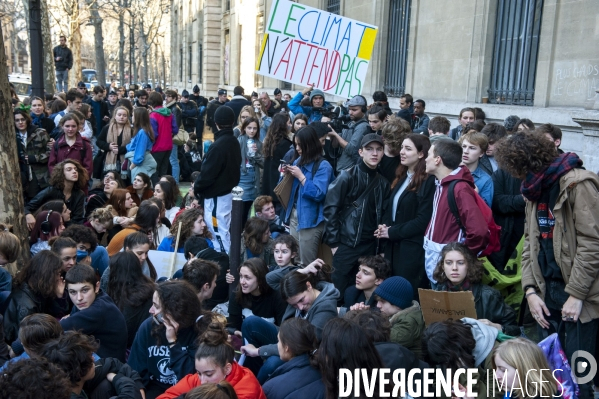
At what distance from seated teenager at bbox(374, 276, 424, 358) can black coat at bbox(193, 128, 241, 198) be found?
308cm

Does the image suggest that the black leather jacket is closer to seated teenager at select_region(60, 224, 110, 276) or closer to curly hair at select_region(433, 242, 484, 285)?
curly hair at select_region(433, 242, 484, 285)

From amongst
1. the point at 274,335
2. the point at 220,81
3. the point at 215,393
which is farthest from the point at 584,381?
the point at 220,81

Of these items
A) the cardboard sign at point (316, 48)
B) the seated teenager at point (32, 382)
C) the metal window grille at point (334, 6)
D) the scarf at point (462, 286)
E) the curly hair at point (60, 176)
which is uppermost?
the metal window grille at point (334, 6)

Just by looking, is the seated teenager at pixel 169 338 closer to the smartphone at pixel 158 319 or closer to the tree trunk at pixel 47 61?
the smartphone at pixel 158 319

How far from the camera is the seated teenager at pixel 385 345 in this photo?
3326 mm

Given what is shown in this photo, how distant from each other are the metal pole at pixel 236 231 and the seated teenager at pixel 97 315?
118 cm

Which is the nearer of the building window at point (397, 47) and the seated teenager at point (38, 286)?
the seated teenager at point (38, 286)

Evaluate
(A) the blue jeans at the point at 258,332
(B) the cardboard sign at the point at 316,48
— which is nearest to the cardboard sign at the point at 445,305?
→ (A) the blue jeans at the point at 258,332

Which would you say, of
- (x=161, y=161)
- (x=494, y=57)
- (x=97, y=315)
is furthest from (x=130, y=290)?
(x=494, y=57)

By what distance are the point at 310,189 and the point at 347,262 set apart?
864mm

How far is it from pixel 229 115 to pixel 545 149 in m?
4.08

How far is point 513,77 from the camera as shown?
1055cm

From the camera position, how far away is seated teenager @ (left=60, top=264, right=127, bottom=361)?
4.06m

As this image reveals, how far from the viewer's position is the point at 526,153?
372 centimetres
